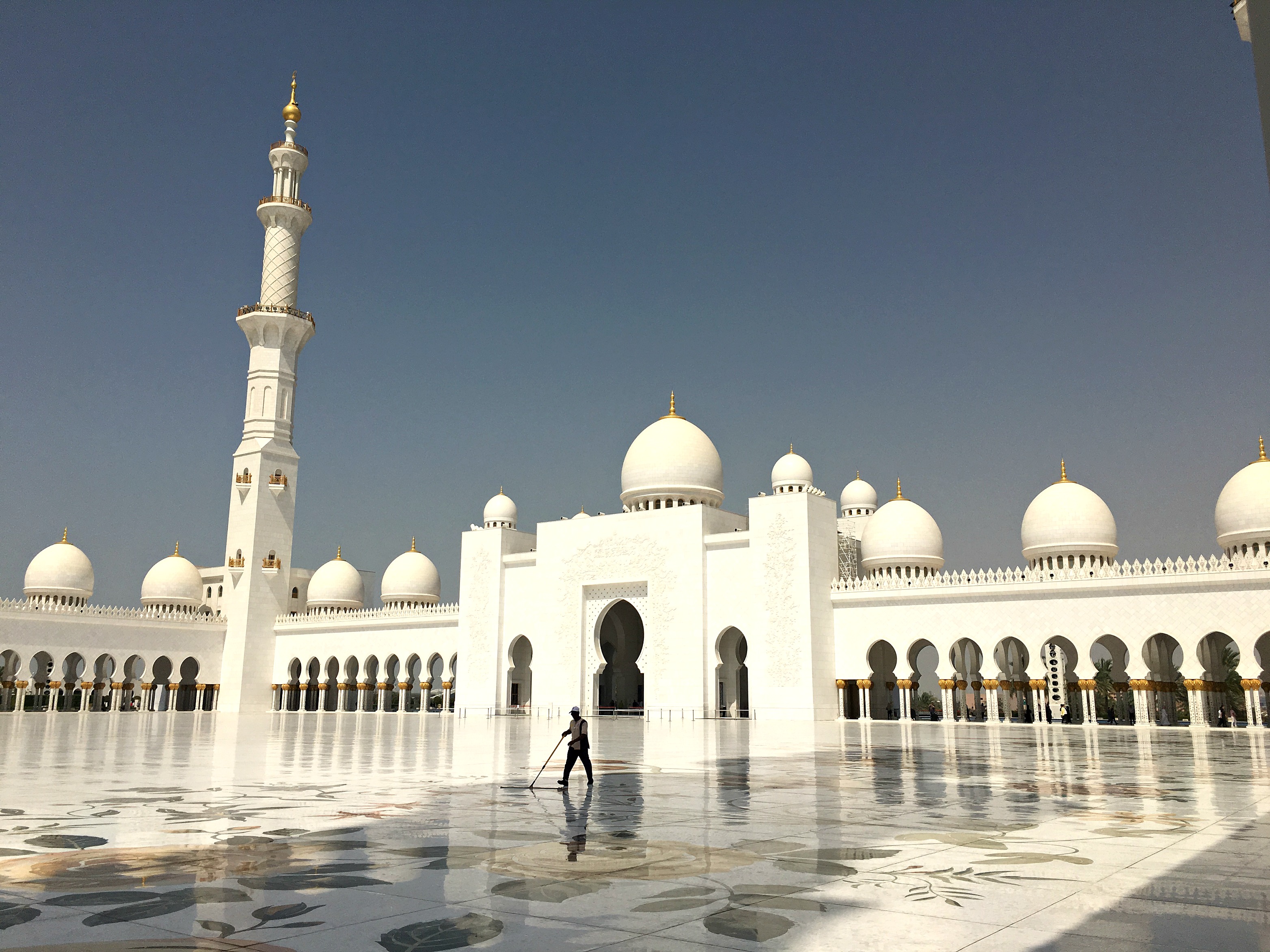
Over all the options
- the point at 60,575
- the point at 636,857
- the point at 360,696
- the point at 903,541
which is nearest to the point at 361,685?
the point at 360,696

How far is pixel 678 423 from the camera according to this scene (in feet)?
101

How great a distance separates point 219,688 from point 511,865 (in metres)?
35.7

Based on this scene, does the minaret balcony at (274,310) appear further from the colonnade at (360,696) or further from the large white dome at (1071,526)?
the large white dome at (1071,526)

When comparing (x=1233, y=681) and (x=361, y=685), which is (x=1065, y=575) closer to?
(x=1233, y=681)

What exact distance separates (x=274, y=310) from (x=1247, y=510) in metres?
29.5

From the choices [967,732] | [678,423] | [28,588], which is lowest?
[967,732]

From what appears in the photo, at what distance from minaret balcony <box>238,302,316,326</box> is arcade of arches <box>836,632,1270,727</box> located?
22005 millimetres

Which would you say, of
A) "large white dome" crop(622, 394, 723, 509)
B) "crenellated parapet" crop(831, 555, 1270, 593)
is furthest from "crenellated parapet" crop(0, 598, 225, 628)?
"crenellated parapet" crop(831, 555, 1270, 593)

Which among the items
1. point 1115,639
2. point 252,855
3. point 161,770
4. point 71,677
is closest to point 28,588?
point 71,677

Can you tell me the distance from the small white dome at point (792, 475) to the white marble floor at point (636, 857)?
24.8m

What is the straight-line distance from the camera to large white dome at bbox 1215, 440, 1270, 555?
77.8ft

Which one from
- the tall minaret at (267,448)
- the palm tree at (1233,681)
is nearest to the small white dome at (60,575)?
the tall minaret at (267,448)

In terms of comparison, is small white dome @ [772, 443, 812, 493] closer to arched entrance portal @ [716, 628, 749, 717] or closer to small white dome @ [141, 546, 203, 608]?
arched entrance portal @ [716, 628, 749, 717]

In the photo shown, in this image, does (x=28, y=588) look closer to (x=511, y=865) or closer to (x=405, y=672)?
(x=405, y=672)
